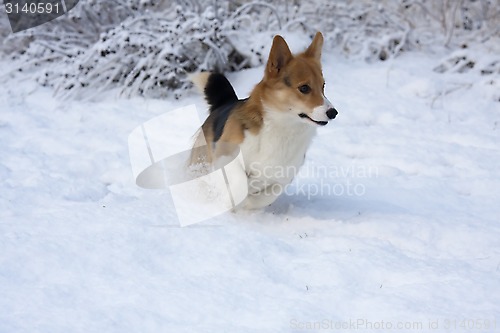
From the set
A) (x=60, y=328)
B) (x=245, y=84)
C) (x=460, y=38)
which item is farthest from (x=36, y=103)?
(x=460, y=38)

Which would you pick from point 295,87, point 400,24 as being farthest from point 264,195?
point 400,24

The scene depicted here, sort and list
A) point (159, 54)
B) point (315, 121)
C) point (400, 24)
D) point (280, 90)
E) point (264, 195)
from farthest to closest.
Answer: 1. point (400, 24)
2. point (159, 54)
3. point (264, 195)
4. point (280, 90)
5. point (315, 121)

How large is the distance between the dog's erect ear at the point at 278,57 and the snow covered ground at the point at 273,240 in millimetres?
981

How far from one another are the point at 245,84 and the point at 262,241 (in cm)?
396

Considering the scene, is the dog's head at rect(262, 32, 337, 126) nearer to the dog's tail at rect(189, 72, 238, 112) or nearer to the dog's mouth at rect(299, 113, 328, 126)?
the dog's mouth at rect(299, 113, 328, 126)

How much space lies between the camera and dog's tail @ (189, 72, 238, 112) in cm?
437

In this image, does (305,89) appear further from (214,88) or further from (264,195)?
(214,88)

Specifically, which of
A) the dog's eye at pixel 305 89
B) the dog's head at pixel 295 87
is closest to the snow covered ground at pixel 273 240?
the dog's head at pixel 295 87

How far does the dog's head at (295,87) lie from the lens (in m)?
3.58

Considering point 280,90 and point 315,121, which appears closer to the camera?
point 315,121

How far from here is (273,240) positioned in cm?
329

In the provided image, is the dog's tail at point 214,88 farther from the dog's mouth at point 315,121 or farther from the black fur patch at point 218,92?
the dog's mouth at point 315,121

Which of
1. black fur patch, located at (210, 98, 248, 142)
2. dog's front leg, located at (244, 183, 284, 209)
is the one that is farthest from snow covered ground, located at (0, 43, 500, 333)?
black fur patch, located at (210, 98, 248, 142)

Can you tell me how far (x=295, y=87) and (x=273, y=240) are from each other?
40.2 inches
